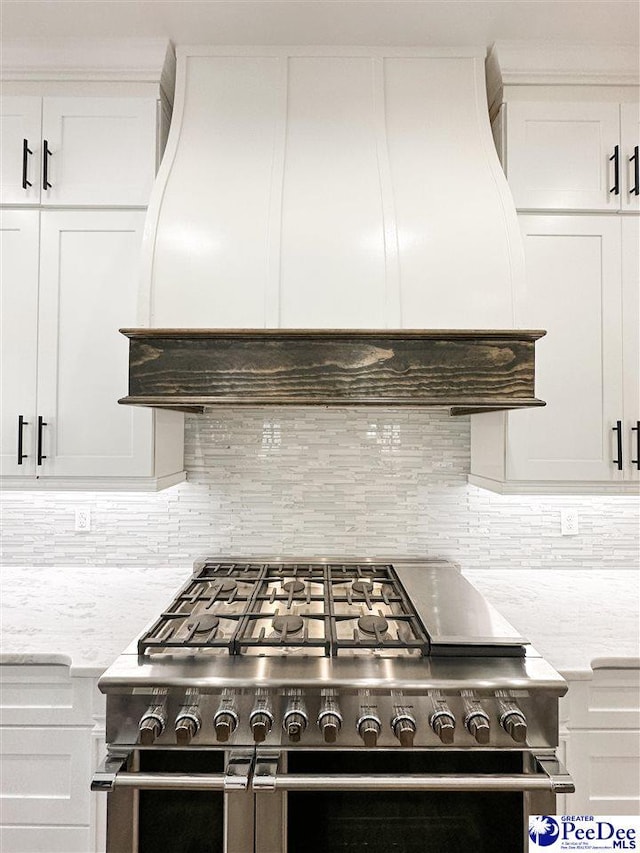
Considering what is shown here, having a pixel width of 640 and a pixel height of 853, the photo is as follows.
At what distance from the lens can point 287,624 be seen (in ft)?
4.76

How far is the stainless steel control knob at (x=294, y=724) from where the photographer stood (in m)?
1.22

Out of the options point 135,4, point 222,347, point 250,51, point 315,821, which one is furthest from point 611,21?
point 315,821

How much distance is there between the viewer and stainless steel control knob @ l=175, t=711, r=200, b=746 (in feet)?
3.99

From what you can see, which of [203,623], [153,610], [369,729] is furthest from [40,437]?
[369,729]

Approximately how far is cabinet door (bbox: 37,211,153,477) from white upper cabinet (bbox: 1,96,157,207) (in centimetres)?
7

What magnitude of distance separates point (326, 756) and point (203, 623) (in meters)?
0.43

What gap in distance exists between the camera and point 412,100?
5.95ft

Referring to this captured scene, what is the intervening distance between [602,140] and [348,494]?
1456 mm

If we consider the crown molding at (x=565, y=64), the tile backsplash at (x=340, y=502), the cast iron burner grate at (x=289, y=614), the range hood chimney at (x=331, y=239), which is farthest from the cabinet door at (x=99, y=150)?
the cast iron burner grate at (x=289, y=614)

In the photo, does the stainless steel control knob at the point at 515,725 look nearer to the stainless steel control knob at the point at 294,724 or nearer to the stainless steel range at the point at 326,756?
the stainless steel range at the point at 326,756

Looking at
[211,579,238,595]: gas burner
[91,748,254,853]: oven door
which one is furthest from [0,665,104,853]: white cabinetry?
[211,579,238,595]: gas burner

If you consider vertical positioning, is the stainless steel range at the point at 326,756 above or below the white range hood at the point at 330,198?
below

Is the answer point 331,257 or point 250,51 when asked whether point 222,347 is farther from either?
point 250,51

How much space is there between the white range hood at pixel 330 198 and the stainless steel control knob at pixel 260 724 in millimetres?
985
